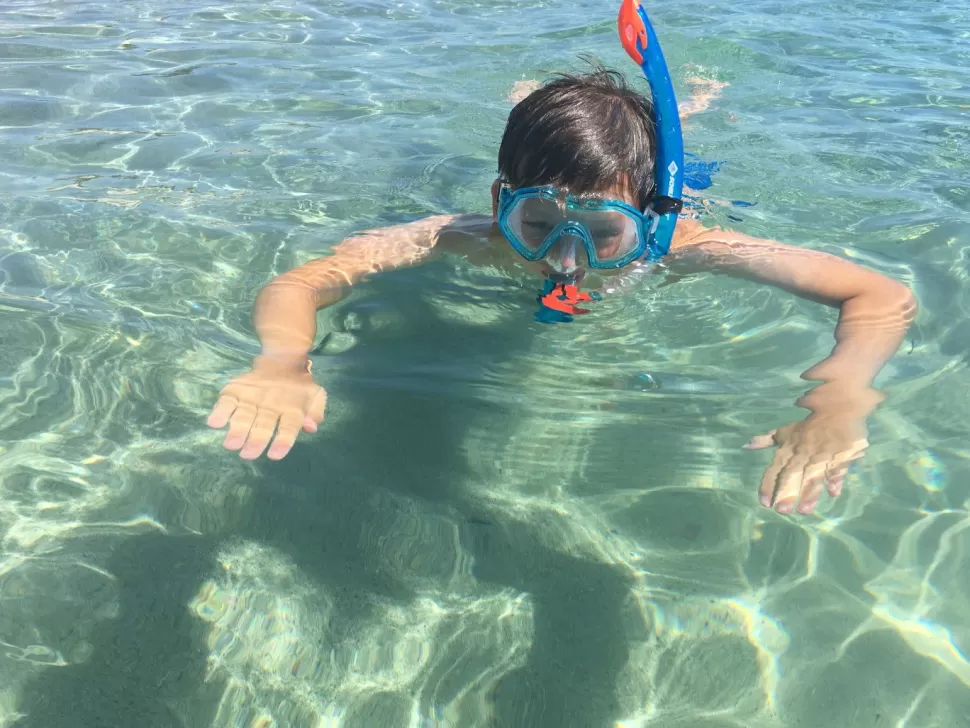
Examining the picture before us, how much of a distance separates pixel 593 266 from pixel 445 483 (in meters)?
1.02

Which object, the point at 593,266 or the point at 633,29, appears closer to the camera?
the point at 633,29

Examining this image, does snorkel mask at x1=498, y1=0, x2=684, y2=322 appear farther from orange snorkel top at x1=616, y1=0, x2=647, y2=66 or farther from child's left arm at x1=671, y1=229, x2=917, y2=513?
child's left arm at x1=671, y1=229, x2=917, y2=513

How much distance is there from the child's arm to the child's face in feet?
2.72

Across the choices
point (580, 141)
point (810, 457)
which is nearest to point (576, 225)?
point (580, 141)

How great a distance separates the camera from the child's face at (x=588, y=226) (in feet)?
9.50

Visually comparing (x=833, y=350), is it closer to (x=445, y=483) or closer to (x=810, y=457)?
(x=810, y=457)

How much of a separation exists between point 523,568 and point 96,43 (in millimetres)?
7199

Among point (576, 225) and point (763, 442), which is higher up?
point (576, 225)

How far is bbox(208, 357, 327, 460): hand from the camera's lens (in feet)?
7.06

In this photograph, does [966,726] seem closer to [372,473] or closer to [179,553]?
[372,473]

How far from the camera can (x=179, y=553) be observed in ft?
7.30

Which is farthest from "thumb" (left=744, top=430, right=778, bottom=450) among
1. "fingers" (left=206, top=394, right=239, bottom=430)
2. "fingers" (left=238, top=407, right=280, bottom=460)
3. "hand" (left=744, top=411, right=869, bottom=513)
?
"fingers" (left=206, top=394, right=239, bottom=430)

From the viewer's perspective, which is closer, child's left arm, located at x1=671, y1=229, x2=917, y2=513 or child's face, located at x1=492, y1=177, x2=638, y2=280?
child's left arm, located at x1=671, y1=229, x2=917, y2=513

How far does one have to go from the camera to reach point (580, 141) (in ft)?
9.56
